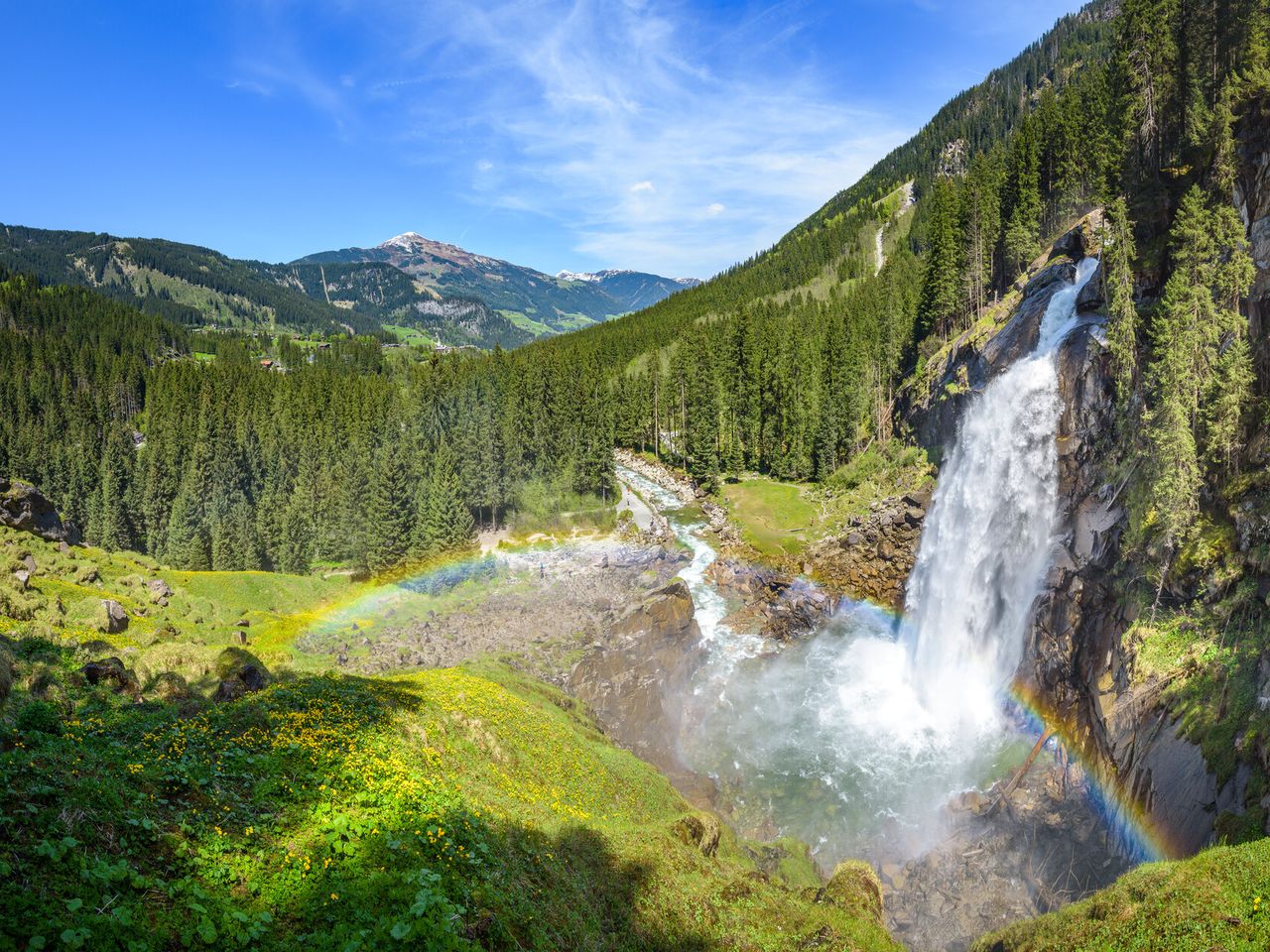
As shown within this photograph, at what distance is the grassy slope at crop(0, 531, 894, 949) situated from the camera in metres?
7.89

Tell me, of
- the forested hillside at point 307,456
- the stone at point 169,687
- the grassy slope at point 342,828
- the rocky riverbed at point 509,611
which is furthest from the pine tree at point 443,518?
the stone at point 169,687

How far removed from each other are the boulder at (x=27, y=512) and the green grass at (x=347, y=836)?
98.9ft

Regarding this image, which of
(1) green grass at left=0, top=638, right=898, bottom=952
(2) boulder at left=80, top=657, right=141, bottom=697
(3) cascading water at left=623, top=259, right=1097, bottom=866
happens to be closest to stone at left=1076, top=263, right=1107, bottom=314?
(3) cascading water at left=623, top=259, right=1097, bottom=866

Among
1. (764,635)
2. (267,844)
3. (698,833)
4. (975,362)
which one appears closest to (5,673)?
(267,844)

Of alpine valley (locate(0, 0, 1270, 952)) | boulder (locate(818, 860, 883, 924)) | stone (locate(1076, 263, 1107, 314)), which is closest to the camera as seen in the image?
alpine valley (locate(0, 0, 1270, 952))

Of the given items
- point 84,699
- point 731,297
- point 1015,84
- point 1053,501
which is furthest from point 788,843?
point 1015,84

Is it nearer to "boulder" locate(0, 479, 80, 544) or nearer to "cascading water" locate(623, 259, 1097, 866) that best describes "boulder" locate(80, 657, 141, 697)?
"cascading water" locate(623, 259, 1097, 866)

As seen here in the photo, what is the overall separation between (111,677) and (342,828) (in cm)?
994

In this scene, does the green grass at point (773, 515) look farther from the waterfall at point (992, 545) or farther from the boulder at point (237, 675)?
the boulder at point (237, 675)

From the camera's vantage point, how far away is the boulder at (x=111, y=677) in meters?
15.5

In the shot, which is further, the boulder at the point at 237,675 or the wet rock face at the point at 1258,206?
the wet rock face at the point at 1258,206

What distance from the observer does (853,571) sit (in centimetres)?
4969

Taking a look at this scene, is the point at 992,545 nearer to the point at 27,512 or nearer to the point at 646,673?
the point at 646,673

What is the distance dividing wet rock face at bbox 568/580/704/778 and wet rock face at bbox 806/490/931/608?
14515 millimetres
